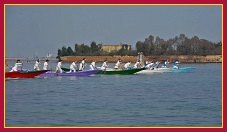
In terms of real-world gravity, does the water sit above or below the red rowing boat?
below

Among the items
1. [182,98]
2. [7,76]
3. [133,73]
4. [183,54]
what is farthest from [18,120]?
[183,54]

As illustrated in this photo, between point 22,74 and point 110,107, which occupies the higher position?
point 22,74

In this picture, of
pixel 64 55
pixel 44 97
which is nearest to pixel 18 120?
pixel 44 97

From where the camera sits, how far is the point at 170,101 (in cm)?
1936

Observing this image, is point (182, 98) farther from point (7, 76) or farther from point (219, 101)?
point (7, 76)

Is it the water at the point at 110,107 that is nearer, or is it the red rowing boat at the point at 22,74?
the water at the point at 110,107

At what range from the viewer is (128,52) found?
111 m

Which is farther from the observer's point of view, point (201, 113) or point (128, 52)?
point (128, 52)

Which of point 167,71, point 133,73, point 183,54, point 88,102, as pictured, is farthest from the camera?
point 183,54

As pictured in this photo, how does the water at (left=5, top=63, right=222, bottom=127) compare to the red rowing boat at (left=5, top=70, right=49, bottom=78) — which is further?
the red rowing boat at (left=5, top=70, right=49, bottom=78)

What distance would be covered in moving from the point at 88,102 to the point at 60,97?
226cm

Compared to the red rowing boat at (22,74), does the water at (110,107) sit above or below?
below

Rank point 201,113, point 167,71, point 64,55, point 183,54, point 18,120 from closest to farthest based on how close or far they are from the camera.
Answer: point 18,120 → point 201,113 → point 167,71 → point 183,54 → point 64,55

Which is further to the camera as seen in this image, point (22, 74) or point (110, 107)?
point (22, 74)
